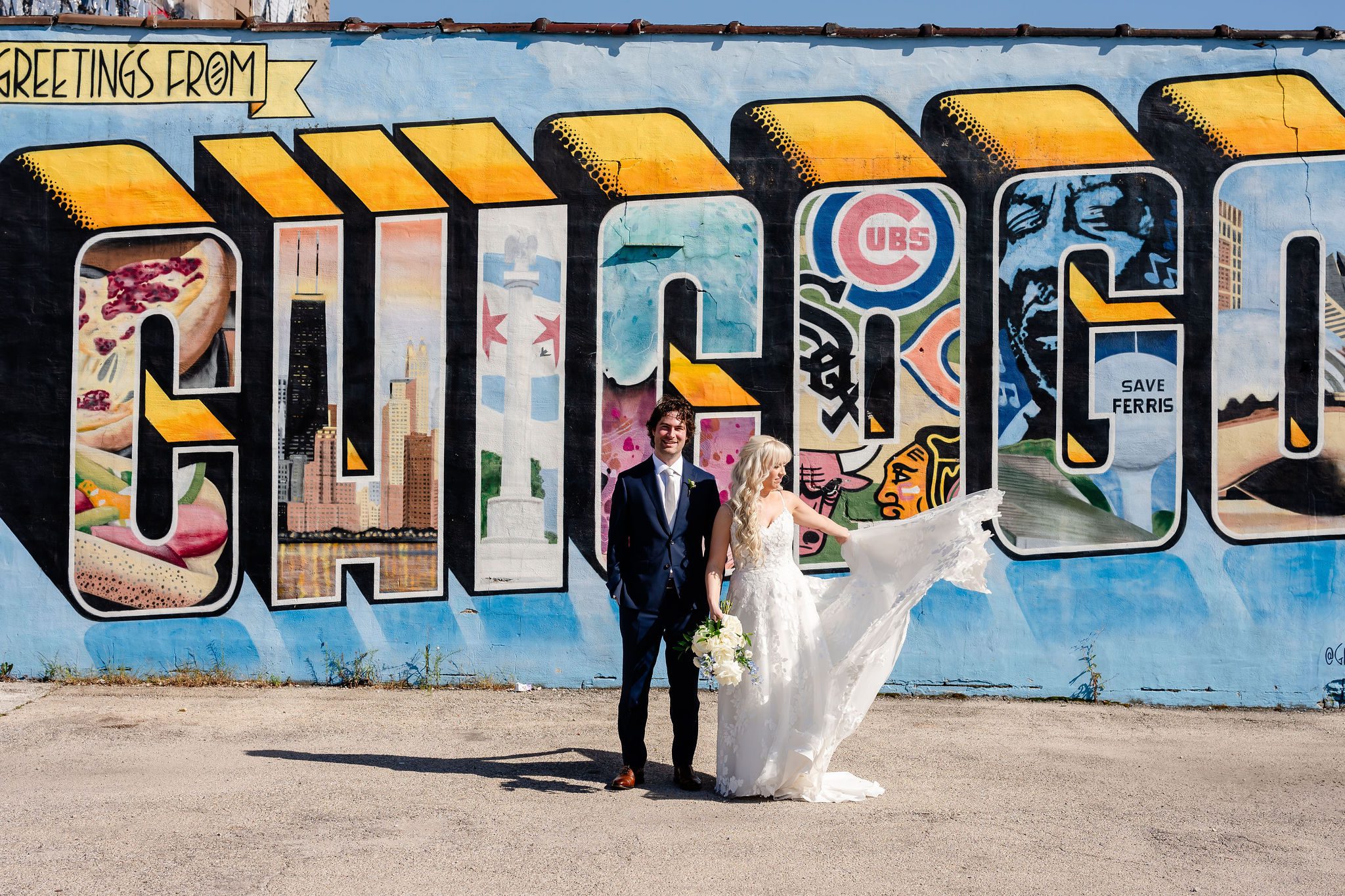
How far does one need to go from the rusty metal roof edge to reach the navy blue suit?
3.85m

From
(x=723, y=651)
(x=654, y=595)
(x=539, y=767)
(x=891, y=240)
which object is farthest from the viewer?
(x=891, y=240)

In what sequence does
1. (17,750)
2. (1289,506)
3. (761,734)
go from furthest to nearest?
(1289,506), (17,750), (761,734)

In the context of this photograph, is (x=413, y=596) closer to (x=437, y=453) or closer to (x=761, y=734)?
(x=437, y=453)

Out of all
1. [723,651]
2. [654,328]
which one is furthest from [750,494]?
[654,328]

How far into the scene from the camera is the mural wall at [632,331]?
7574 millimetres

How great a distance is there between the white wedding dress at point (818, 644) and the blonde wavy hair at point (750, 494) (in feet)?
0.27

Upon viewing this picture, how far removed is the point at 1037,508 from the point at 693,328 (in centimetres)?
279

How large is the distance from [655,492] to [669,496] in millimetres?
75

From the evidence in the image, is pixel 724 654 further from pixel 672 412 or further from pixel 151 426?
pixel 151 426

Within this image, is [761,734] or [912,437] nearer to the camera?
[761,734]

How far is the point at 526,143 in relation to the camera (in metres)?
7.76

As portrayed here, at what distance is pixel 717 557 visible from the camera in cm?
550

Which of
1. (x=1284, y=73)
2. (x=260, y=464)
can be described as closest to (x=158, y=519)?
(x=260, y=464)

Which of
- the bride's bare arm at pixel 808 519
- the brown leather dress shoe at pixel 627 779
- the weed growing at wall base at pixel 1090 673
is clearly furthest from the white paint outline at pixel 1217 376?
the brown leather dress shoe at pixel 627 779
